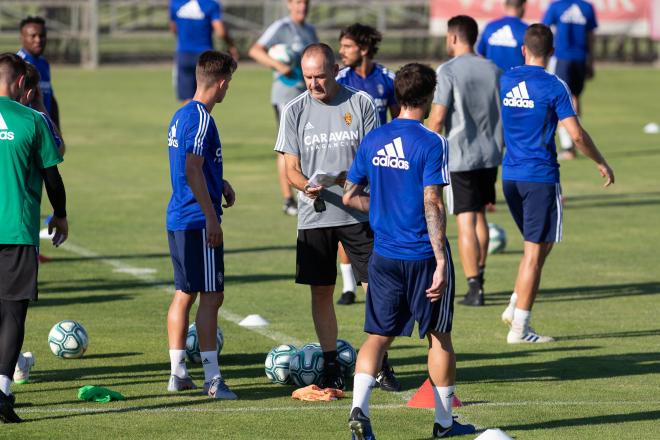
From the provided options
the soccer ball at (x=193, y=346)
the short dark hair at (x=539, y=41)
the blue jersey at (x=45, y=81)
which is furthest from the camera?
the blue jersey at (x=45, y=81)

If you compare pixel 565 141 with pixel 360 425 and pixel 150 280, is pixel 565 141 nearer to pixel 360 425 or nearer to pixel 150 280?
pixel 150 280

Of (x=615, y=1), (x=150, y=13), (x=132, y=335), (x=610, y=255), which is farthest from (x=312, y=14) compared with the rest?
(x=132, y=335)

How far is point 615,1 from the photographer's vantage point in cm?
3516

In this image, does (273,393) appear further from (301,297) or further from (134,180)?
(134,180)

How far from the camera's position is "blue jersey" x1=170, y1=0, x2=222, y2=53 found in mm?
20438

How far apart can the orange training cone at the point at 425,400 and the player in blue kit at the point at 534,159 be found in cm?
211

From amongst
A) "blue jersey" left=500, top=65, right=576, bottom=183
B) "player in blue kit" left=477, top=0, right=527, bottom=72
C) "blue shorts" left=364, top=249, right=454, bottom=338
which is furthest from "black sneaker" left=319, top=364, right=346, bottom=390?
"player in blue kit" left=477, top=0, right=527, bottom=72

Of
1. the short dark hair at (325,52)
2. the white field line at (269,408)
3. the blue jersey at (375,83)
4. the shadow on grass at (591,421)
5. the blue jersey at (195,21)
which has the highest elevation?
the short dark hair at (325,52)

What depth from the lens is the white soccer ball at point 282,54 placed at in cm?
1628

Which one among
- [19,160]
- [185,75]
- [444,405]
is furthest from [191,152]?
[185,75]

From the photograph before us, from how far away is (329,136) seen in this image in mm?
8508

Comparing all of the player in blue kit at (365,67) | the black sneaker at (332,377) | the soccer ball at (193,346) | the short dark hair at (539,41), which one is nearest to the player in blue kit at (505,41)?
the player in blue kit at (365,67)

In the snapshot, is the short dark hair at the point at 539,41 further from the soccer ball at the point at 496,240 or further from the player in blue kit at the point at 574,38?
the player in blue kit at the point at 574,38

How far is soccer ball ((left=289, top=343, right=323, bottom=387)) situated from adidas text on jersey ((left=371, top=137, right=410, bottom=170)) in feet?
6.23
